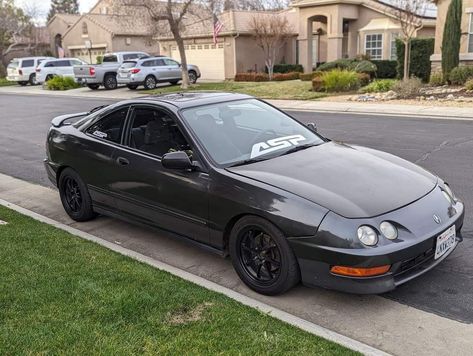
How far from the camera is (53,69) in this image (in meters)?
36.0

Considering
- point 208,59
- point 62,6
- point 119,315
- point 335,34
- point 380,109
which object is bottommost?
point 119,315

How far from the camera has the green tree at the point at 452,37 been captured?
20.5m

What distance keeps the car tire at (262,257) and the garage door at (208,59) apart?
29.7 meters

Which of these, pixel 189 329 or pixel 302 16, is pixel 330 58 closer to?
pixel 302 16

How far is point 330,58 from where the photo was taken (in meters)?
31.3

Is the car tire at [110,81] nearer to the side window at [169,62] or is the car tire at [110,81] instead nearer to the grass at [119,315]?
the side window at [169,62]

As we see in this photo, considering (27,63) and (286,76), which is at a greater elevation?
(27,63)

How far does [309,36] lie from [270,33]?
2693 millimetres

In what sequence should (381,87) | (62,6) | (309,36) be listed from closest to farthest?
(381,87), (309,36), (62,6)

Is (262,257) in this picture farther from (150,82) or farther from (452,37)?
(150,82)

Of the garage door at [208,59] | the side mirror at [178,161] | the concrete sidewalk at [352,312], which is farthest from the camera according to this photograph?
the garage door at [208,59]

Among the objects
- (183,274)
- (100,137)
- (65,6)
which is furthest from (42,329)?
(65,6)

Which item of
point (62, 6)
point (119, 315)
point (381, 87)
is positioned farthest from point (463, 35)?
point (62, 6)

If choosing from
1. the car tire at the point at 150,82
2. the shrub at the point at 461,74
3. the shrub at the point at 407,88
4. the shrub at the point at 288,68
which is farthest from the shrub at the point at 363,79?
the car tire at the point at 150,82
